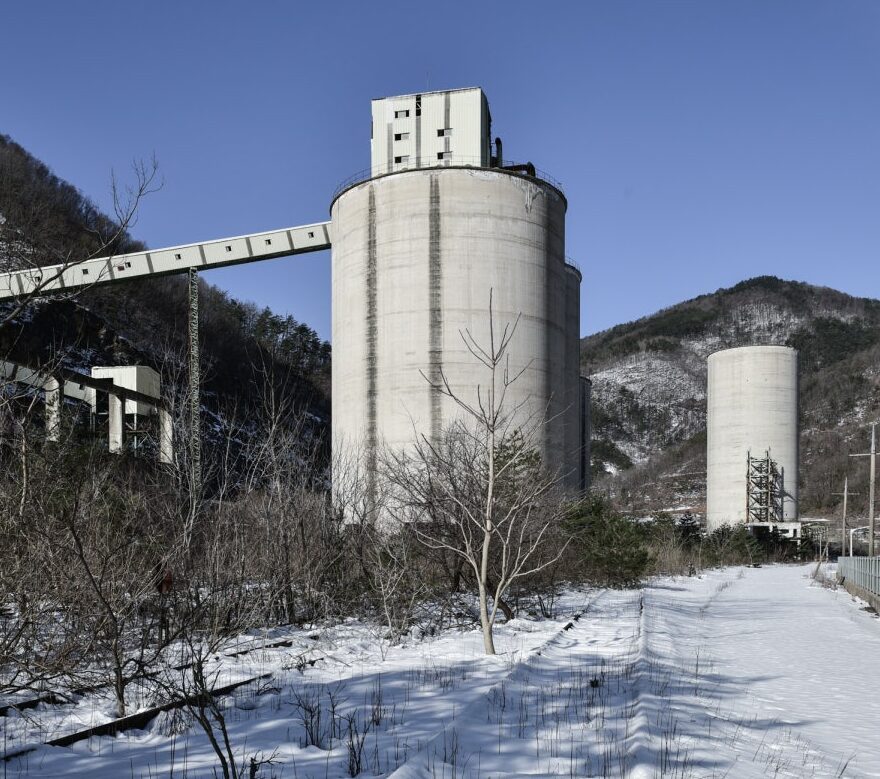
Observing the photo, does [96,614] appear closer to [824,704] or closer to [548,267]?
[824,704]

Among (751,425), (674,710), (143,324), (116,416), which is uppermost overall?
(143,324)

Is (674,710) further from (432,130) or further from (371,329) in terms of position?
(432,130)

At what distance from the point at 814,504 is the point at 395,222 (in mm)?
107229

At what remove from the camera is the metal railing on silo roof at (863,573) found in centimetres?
2370

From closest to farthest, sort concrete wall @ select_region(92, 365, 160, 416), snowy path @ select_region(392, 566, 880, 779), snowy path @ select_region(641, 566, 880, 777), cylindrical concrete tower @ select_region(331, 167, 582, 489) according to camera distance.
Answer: snowy path @ select_region(392, 566, 880, 779) → snowy path @ select_region(641, 566, 880, 777) → cylindrical concrete tower @ select_region(331, 167, 582, 489) → concrete wall @ select_region(92, 365, 160, 416)

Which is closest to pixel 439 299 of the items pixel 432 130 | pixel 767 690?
pixel 432 130

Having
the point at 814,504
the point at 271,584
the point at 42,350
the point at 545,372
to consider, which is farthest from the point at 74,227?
the point at 814,504

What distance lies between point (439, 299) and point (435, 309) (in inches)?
15.5

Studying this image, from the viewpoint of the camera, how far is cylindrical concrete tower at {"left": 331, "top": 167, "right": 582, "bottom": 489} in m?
31.8

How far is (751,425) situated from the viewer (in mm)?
66188

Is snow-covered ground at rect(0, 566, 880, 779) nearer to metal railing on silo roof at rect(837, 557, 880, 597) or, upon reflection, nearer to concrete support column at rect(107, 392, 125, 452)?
metal railing on silo roof at rect(837, 557, 880, 597)

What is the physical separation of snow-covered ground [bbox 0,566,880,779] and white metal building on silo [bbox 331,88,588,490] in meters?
17.9

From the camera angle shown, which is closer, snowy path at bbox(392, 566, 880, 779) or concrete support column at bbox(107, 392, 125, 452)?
snowy path at bbox(392, 566, 880, 779)

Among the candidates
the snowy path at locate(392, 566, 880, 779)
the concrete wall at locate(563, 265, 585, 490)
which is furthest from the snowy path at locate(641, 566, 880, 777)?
the concrete wall at locate(563, 265, 585, 490)
